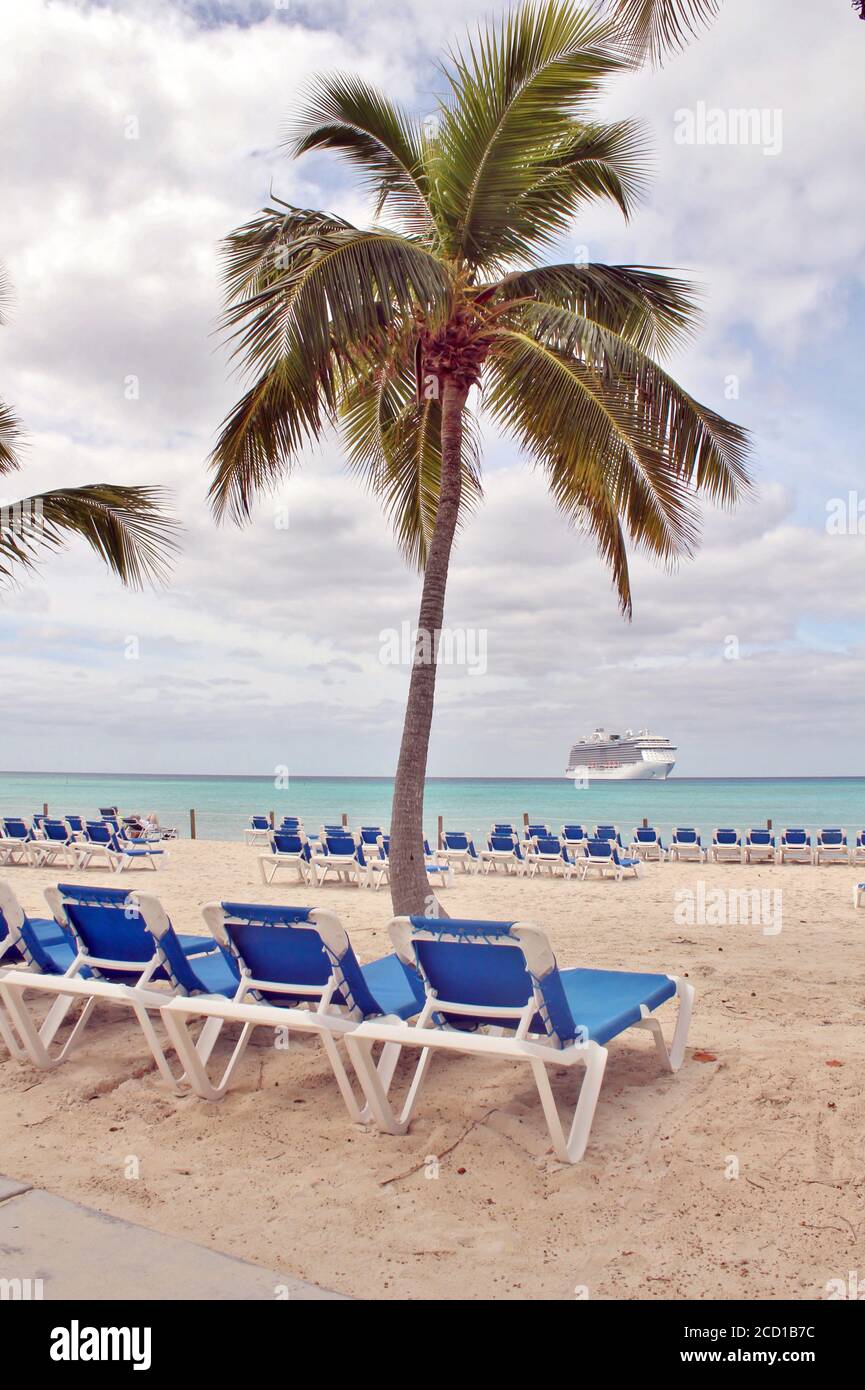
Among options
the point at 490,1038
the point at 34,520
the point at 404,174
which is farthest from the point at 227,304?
the point at 490,1038

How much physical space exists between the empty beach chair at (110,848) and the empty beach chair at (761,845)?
1135 centimetres

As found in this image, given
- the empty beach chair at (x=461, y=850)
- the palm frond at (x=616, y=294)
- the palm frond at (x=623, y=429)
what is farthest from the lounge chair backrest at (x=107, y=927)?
the empty beach chair at (x=461, y=850)

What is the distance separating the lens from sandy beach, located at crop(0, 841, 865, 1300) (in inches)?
101

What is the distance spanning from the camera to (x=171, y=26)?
7.21 m

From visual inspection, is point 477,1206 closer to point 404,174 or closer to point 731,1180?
point 731,1180

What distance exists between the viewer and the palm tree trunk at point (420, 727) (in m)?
6.60

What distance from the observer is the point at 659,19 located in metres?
5.46

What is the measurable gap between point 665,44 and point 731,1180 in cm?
604

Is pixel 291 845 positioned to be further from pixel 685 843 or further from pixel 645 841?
pixel 685 843

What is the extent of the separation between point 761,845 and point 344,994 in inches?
658

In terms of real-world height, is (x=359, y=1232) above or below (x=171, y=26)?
below

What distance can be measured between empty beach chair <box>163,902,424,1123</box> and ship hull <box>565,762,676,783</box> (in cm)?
9140

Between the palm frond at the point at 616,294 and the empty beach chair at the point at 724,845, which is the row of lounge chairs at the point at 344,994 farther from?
the empty beach chair at the point at 724,845

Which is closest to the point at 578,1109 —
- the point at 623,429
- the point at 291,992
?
the point at 291,992
